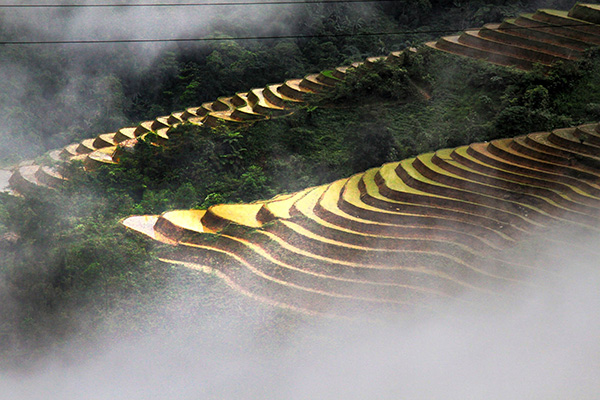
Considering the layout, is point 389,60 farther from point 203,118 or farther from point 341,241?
point 341,241

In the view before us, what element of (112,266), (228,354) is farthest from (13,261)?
(228,354)

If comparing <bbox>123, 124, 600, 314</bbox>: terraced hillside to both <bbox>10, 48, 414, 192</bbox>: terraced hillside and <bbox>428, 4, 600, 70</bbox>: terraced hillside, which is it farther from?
<bbox>10, 48, 414, 192</bbox>: terraced hillside

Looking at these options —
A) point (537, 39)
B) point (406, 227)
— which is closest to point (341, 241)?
point (406, 227)

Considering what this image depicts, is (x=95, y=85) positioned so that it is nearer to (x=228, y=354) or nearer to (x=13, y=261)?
(x=13, y=261)

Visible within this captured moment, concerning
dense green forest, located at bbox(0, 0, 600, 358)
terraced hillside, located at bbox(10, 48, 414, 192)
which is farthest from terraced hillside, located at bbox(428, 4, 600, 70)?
terraced hillside, located at bbox(10, 48, 414, 192)

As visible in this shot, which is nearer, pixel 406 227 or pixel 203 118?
pixel 406 227

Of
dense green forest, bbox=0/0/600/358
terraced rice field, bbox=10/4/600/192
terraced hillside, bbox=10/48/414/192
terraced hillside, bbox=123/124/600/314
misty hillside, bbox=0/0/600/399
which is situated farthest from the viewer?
terraced hillside, bbox=10/48/414/192
